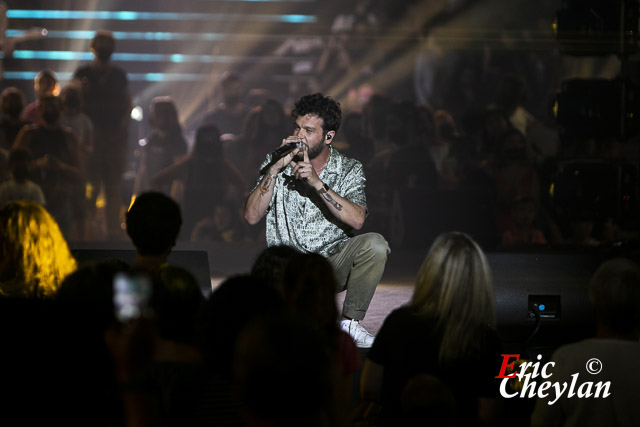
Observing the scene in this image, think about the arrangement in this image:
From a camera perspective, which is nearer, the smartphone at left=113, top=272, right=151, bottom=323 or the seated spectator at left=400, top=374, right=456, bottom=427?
the smartphone at left=113, top=272, right=151, bottom=323

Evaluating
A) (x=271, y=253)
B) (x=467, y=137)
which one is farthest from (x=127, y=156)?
(x=271, y=253)

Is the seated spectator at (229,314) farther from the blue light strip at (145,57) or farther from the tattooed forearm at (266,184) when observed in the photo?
the blue light strip at (145,57)

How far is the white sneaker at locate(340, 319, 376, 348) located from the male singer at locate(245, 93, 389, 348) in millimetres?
76

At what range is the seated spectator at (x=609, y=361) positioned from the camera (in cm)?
206

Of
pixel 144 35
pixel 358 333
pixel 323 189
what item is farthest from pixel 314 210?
pixel 144 35

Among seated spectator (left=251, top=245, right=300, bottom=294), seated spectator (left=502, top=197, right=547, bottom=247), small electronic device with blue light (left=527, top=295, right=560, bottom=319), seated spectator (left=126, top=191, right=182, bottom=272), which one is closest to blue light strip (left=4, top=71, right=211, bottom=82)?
seated spectator (left=502, top=197, right=547, bottom=247)

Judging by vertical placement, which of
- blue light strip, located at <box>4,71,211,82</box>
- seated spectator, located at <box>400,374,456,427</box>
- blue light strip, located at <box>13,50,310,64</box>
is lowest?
seated spectator, located at <box>400,374,456,427</box>

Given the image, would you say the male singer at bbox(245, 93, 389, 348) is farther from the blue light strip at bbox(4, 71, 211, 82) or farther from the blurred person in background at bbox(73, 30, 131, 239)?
the blue light strip at bbox(4, 71, 211, 82)

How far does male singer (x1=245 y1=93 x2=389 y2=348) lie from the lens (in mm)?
3623

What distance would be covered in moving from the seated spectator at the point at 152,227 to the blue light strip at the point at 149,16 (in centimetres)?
637

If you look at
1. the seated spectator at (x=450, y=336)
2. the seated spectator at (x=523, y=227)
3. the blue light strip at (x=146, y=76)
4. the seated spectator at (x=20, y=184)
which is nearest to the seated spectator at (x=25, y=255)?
the seated spectator at (x=450, y=336)

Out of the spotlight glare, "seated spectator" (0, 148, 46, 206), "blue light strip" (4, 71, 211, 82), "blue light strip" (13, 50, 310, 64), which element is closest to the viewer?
"seated spectator" (0, 148, 46, 206)

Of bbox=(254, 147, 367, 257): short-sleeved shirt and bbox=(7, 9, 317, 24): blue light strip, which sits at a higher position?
bbox=(7, 9, 317, 24): blue light strip

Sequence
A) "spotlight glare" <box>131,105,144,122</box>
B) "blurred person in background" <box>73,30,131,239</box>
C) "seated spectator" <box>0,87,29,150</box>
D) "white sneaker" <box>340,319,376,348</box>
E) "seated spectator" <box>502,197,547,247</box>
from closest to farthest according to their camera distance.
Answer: "white sneaker" <box>340,319,376,348</box> → "seated spectator" <box>502,197,547,247</box> → "seated spectator" <box>0,87,29,150</box> → "blurred person in background" <box>73,30,131,239</box> → "spotlight glare" <box>131,105,144,122</box>
